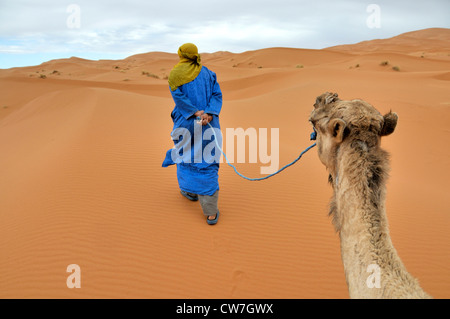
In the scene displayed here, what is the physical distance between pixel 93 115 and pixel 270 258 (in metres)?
7.06

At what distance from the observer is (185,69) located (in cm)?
362

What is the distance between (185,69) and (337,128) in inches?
100

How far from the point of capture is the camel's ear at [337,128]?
1.50 m

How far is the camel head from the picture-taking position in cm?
153

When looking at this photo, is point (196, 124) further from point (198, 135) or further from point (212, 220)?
point (212, 220)

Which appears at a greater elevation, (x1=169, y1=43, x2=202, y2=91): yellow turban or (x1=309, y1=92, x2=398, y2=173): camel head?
(x1=169, y1=43, x2=202, y2=91): yellow turban
